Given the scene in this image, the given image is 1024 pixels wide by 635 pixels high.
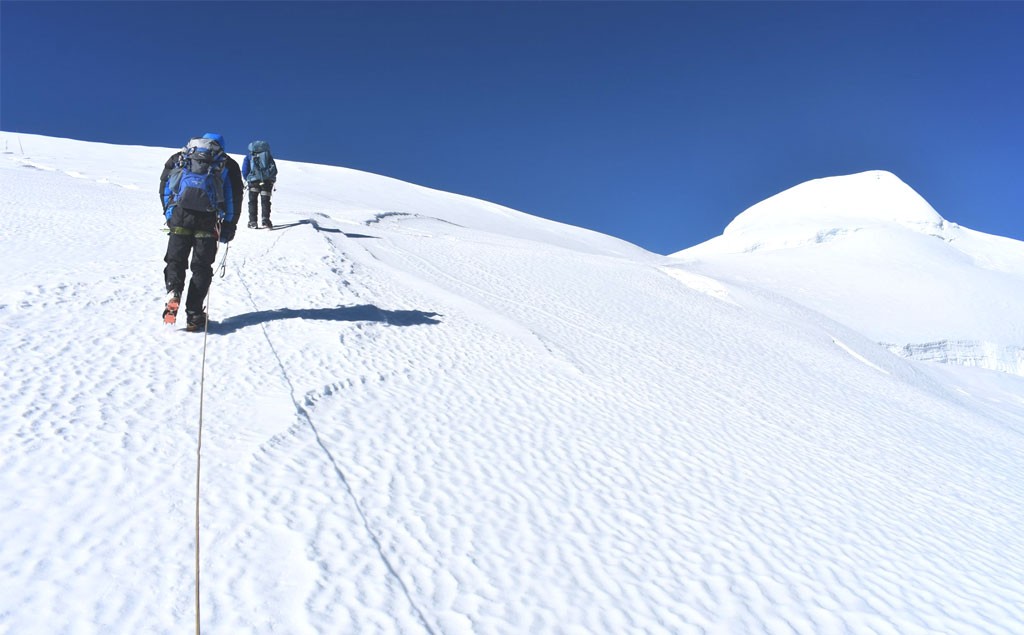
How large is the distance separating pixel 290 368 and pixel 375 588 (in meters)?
2.14

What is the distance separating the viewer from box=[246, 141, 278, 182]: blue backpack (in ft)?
30.6

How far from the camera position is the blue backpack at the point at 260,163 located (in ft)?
30.6

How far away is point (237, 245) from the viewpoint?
24.9 feet

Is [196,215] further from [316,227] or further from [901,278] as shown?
[901,278]

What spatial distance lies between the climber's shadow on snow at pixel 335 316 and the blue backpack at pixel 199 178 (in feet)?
2.90

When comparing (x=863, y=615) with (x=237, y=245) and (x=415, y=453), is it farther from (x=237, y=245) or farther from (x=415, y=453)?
(x=237, y=245)

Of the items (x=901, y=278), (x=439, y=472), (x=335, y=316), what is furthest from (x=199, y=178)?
(x=901, y=278)

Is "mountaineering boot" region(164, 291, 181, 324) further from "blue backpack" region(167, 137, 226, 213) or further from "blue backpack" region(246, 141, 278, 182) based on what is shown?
"blue backpack" region(246, 141, 278, 182)

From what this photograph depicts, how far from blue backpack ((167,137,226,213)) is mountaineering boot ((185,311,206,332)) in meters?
0.81

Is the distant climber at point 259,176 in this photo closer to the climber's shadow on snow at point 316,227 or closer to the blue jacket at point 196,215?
the climber's shadow on snow at point 316,227

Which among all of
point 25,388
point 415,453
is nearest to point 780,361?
point 415,453

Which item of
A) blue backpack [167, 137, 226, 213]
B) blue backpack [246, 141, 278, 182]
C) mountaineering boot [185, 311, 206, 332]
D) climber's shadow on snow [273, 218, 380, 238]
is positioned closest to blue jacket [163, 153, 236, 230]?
blue backpack [167, 137, 226, 213]

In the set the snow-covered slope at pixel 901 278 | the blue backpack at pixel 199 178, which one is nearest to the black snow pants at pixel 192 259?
the blue backpack at pixel 199 178

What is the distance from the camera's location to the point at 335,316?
17.3ft
